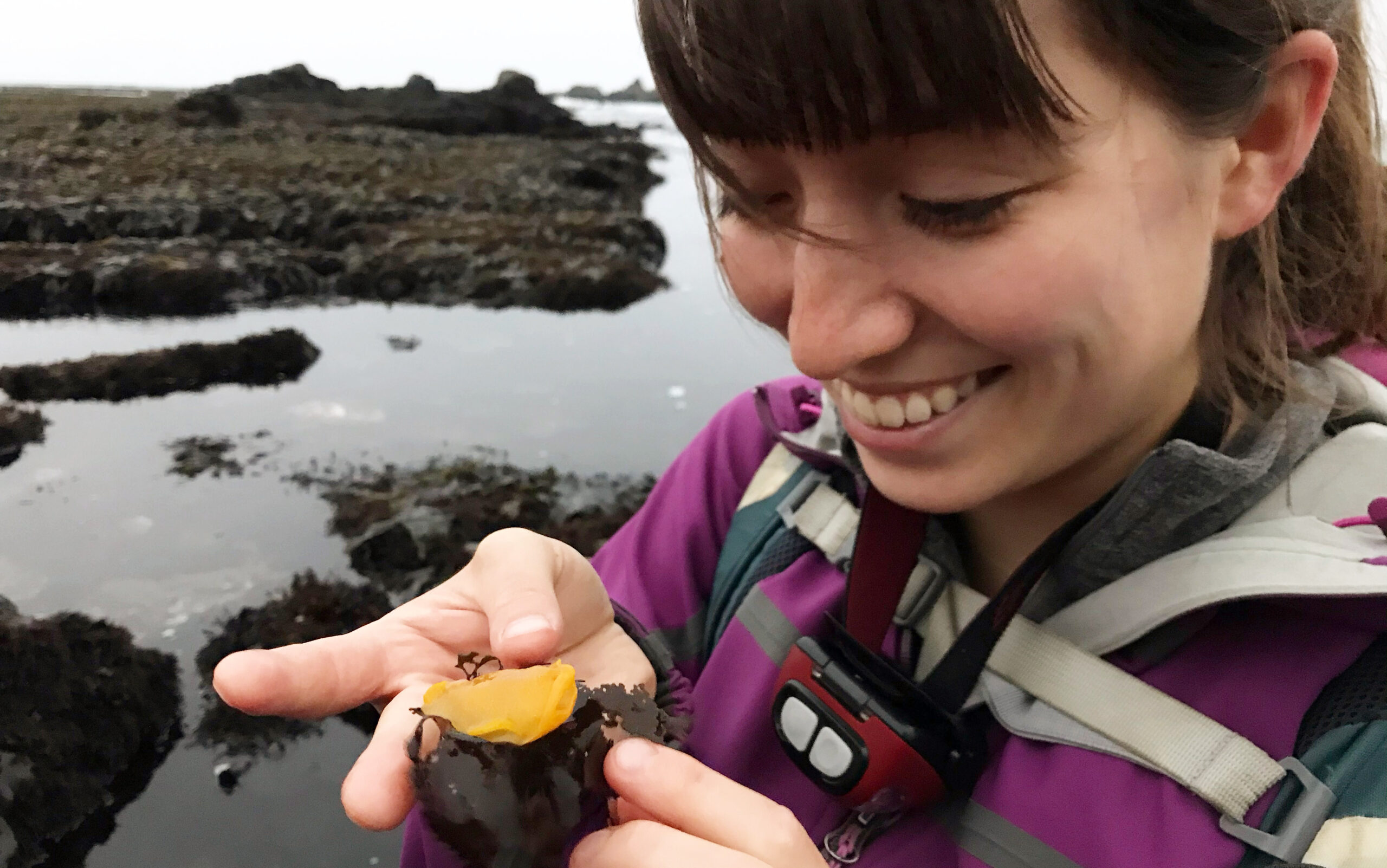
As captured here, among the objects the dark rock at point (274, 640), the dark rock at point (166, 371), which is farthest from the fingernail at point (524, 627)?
the dark rock at point (166, 371)

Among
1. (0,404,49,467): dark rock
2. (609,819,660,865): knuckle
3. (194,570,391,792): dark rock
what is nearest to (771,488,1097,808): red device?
(609,819,660,865): knuckle

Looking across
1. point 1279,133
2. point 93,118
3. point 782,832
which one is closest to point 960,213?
point 1279,133

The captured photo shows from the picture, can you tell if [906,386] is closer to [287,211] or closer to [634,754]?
[634,754]

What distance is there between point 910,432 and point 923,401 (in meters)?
0.04

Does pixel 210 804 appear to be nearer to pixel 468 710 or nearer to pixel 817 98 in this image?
pixel 468 710

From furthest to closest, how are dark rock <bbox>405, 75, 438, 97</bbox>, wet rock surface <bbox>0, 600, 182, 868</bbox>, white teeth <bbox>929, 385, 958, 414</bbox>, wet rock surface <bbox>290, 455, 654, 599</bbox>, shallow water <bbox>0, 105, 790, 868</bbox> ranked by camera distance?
1. dark rock <bbox>405, 75, 438, 97</bbox>
2. wet rock surface <bbox>290, 455, 654, 599</bbox>
3. shallow water <bbox>0, 105, 790, 868</bbox>
4. wet rock surface <bbox>0, 600, 182, 868</bbox>
5. white teeth <bbox>929, 385, 958, 414</bbox>

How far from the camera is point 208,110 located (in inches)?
105

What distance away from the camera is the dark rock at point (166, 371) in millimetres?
1588

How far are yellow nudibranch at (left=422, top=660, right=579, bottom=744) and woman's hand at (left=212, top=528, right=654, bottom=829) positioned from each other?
39 millimetres

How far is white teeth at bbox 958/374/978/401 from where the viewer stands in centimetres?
69

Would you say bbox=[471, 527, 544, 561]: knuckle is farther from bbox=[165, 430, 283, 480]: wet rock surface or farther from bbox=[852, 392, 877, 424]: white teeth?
bbox=[165, 430, 283, 480]: wet rock surface

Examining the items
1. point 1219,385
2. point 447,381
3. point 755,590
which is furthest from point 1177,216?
point 447,381

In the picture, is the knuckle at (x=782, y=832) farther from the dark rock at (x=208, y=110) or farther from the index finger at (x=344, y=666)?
the dark rock at (x=208, y=110)

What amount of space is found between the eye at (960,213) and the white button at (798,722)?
562 mm
